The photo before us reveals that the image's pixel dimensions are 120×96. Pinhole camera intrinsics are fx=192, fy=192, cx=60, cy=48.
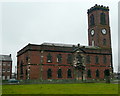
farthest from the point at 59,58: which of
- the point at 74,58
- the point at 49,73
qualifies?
the point at 49,73

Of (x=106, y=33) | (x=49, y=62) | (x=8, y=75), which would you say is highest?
(x=106, y=33)

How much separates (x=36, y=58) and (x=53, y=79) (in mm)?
7211

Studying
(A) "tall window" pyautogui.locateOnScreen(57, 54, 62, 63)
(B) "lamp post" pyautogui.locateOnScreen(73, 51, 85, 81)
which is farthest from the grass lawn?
(B) "lamp post" pyautogui.locateOnScreen(73, 51, 85, 81)

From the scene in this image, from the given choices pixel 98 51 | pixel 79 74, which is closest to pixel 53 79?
pixel 79 74

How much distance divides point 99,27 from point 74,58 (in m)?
15.8

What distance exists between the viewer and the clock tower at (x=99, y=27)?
63125mm

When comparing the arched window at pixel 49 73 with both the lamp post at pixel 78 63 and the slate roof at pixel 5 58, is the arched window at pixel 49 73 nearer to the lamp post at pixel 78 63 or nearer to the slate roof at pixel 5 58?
the lamp post at pixel 78 63

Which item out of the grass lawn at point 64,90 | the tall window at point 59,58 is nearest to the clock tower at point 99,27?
the tall window at point 59,58

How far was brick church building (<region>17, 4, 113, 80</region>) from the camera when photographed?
50.0 meters

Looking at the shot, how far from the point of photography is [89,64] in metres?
56.5

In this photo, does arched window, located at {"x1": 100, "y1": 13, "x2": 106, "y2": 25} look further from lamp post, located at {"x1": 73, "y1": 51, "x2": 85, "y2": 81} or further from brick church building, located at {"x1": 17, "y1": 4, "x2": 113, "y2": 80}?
lamp post, located at {"x1": 73, "y1": 51, "x2": 85, "y2": 81}

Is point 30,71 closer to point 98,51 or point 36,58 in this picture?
point 36,58

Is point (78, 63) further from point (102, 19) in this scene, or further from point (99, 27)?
point (102, 19)

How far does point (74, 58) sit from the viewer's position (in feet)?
179
